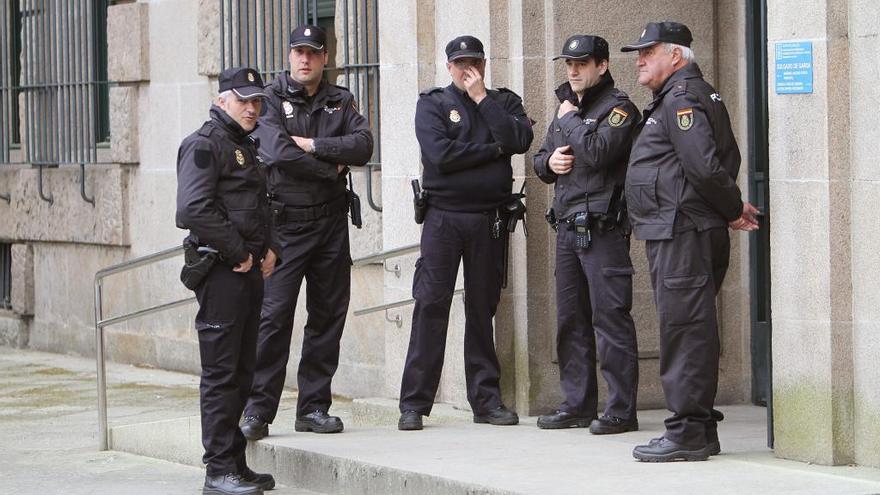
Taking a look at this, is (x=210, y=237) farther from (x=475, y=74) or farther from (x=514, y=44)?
(x=514, y=44)

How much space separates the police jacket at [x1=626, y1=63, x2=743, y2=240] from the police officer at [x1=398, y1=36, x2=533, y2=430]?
1.21 m

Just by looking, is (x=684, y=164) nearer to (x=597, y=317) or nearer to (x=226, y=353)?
(x=597, y=317)

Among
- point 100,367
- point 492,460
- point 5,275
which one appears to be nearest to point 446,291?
point 492,460

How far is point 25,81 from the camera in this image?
47.5 feet

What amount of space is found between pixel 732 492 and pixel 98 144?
27.3ft

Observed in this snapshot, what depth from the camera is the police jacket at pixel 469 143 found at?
8.55m

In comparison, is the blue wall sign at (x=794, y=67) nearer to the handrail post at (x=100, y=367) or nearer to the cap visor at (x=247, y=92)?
the cap visor at (x=247, y=92)

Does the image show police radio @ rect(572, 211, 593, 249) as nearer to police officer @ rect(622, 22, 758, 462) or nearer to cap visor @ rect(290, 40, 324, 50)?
police officer @ rect(622, 22, 758, 462)

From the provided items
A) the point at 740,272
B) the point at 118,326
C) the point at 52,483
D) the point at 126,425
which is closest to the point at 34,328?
the point at 118,326

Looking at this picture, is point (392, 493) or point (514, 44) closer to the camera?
point (392, 493)

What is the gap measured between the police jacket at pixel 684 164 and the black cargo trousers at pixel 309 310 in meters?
1.81

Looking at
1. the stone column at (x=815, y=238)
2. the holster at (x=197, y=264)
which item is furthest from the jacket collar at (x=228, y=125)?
the stone column at (x=815, y=238)

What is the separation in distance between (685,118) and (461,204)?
67.0 inches

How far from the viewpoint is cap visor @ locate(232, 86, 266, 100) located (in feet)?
24.9
